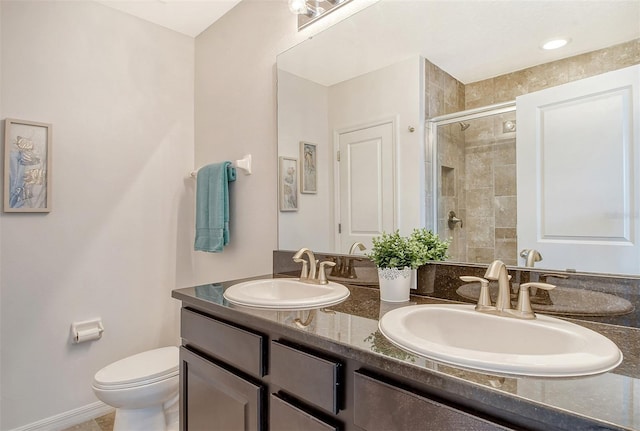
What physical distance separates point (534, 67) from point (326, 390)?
1070 millimetres

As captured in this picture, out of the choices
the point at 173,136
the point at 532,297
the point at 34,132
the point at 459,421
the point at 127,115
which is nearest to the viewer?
the point at 459,421

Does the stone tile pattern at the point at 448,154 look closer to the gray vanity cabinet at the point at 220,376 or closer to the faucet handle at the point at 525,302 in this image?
the faucet handle at the point at 525,302

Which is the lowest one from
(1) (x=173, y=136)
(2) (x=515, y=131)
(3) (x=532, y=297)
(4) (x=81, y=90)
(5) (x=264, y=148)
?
(3) (x=532, y=297)

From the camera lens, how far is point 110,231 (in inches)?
79.4

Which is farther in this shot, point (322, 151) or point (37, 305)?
point (37, 305)

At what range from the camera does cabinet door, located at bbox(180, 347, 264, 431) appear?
0.99 meters

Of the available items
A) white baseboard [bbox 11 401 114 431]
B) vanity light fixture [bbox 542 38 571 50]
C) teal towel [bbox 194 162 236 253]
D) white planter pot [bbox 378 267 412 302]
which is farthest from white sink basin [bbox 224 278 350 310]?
white baseboard [bbox 11 401 114 431]

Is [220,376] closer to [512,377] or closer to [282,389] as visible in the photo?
[282,389]

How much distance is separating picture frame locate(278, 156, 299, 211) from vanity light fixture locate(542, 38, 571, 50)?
42.5 inches

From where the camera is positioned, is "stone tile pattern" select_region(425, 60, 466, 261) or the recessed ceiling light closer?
the recessed ceiling light

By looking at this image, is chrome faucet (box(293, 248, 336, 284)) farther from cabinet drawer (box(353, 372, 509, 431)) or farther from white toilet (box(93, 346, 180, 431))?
white toilet (box(93, 346, 180, 431))

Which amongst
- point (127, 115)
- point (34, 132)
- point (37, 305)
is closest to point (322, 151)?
point (127, 115)

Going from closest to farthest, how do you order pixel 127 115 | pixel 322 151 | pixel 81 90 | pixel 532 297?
1. pixel 532 297
2. pixel 322 151
3. pixel 81 90
4. pixel 127 115

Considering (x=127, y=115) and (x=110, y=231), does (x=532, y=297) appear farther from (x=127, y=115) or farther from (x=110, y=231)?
(x=127, y=115)
